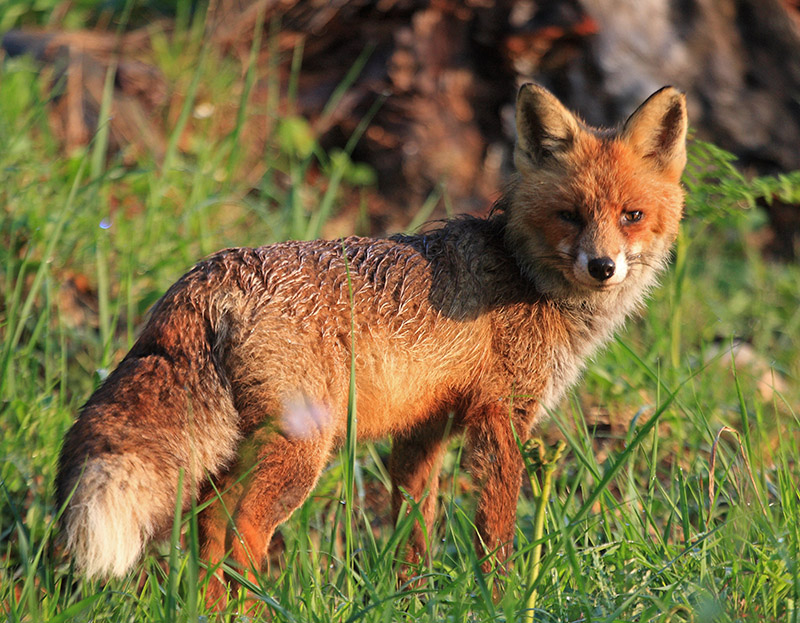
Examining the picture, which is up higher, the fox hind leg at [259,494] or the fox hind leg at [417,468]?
the fox hind leg at [259,494]

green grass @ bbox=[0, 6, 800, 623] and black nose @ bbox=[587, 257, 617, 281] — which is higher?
black nose @ bbox=[587, 257, 617, 281]

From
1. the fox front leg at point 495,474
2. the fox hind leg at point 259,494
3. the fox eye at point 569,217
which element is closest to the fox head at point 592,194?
the fox eye at point 569,217

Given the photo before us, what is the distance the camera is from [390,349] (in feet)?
11.5

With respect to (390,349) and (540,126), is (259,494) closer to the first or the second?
(390,349)

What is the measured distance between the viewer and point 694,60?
7707mm

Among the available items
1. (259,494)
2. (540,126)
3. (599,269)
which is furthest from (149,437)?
(540,126)

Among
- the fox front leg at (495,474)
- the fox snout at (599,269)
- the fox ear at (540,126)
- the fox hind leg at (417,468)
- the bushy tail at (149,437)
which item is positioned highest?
the fox ear at (540,126)

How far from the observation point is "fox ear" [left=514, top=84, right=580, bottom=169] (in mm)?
3756

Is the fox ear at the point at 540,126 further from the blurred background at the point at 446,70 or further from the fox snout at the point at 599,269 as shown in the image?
the blurred background at the point at 446,70

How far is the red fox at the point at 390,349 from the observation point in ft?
10.1

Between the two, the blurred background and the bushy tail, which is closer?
the bushy tail

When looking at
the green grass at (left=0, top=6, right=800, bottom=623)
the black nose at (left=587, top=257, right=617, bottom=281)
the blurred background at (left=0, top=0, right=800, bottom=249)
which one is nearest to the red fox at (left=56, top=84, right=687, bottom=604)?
the black nose at (left=587, top=257, right=617, bottom=281)

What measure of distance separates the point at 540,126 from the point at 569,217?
53 centimetres

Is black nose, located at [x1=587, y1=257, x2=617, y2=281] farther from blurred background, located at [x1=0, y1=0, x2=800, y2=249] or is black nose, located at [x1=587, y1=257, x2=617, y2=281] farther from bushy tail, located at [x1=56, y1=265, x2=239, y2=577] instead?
blurred background, located at [x1=0, y1=0, x2=800, y2=249]
